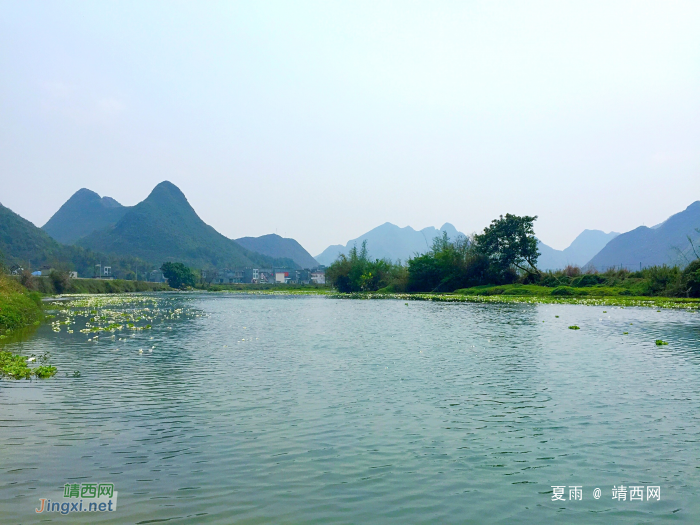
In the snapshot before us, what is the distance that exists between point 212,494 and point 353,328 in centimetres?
2810

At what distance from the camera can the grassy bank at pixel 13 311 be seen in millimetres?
31906

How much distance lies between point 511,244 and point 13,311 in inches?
3119

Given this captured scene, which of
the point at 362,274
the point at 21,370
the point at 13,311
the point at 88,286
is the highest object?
the point at 362,274

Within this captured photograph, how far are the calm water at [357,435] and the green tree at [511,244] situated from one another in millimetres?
73594

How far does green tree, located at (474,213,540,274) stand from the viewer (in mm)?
94938

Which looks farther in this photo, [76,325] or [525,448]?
[76,325]

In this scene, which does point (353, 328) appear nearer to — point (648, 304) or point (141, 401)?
point (141, 401)

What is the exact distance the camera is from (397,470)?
31.2 feet

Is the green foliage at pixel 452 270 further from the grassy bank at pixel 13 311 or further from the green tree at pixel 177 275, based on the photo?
the green tree at pixel 177 275

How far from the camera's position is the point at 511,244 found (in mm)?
95250

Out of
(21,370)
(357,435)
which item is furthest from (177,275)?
(357,435)

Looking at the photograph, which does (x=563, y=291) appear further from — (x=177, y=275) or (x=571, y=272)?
(x=177, y=275)

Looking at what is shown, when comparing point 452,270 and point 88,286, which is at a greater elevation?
point 452,270

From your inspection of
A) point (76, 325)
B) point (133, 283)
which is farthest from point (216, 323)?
point (133, 283)
